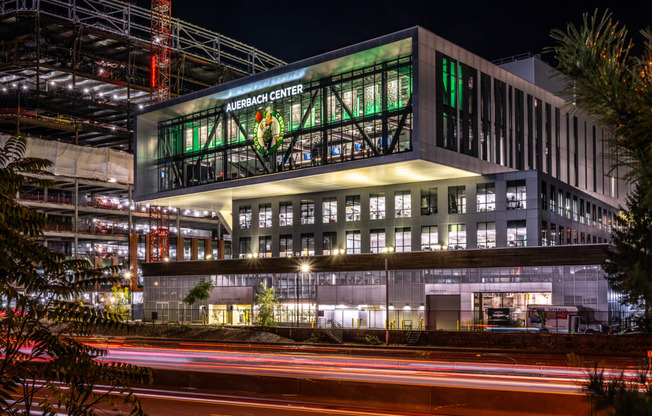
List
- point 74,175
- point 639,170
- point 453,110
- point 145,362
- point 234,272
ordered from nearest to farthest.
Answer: point 639,170
point 145,362
point 453,110
point 234,272
point 74,175

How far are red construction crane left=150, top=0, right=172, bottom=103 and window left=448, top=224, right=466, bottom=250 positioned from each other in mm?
66235

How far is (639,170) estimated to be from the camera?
4391 millimetres

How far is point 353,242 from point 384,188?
22.8ft

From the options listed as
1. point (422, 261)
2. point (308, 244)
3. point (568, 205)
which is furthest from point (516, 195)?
point (308, 244)

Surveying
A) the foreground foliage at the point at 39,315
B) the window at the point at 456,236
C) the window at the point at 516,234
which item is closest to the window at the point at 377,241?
the window at the point at 456,236

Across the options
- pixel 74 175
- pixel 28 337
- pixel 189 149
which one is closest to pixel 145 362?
pixel 28 337

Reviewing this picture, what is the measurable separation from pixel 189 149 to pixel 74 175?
43378 millimetres

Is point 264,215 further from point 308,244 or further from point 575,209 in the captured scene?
point 575,209

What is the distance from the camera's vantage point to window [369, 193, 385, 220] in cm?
7769

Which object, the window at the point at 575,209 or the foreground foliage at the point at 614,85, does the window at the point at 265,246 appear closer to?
the window at the point at 575,209

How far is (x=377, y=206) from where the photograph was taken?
256 feet

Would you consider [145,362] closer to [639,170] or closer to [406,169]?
[639,170]

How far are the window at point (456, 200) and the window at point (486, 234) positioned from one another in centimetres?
252

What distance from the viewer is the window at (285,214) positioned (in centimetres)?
8545
